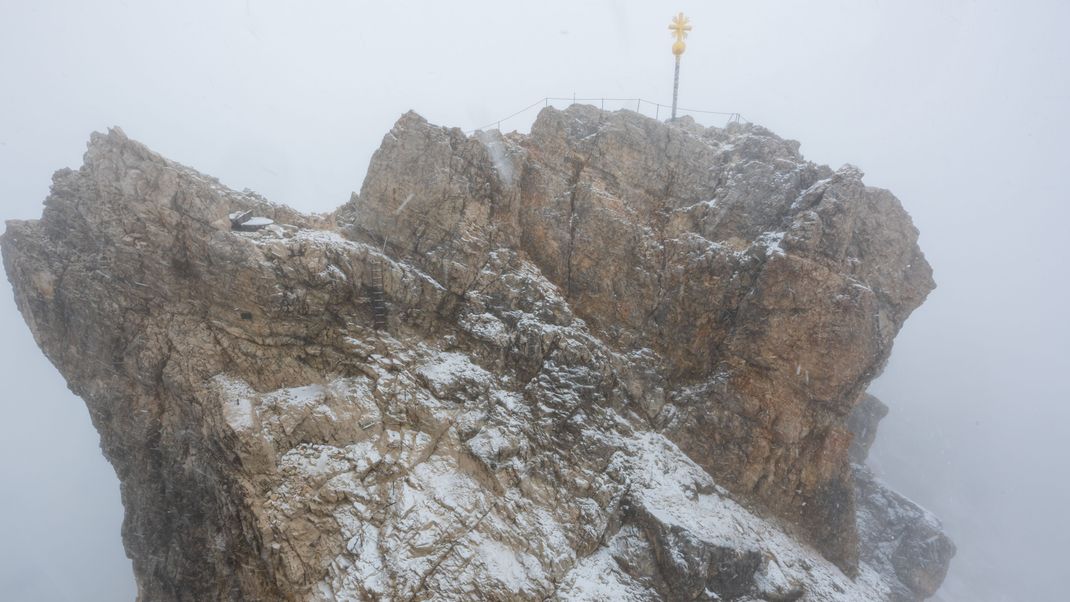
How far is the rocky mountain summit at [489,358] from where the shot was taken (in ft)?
41.9

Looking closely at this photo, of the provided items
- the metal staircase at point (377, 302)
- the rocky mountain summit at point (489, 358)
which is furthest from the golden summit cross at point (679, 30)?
the metal staircase at point (377, 302)

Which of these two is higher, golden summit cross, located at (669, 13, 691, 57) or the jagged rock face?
golden summit cross, located at (669, 13, 691, 57)

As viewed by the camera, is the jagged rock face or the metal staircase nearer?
the metal staircase

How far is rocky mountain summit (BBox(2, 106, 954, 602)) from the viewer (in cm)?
1278

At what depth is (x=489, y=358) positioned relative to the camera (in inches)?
640

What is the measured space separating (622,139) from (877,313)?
12.5 meters

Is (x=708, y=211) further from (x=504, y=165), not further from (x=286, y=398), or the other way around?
(x=286, y=398)

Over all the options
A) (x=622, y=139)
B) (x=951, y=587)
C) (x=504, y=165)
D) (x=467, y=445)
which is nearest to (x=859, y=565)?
(x=467, y=445)

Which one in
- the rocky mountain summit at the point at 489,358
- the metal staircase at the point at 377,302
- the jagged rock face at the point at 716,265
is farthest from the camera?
the jagged rock face at the point at 716,265

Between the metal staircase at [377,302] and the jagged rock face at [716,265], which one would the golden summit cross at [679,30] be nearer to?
the jagged rock face at [716,265]

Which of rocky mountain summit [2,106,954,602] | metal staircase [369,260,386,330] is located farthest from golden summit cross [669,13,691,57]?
metal staircase [369,260,386,330]

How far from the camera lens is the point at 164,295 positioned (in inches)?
548

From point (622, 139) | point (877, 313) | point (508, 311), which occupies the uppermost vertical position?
point (622, 139)

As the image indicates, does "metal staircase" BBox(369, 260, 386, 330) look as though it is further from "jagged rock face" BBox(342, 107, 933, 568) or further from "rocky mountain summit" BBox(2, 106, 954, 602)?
"jagged rock face" BBox(342, 107, 933, 568)
